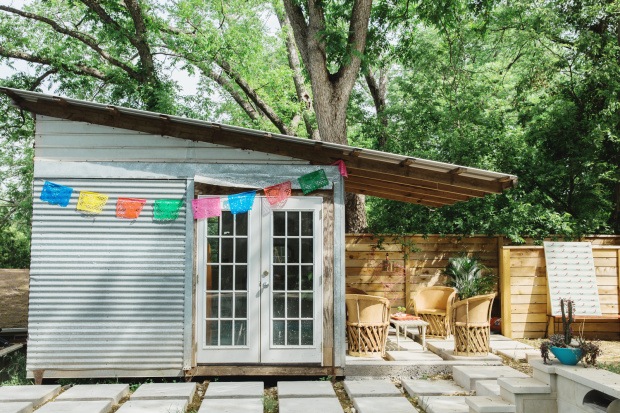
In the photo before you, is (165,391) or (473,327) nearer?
(165,391)

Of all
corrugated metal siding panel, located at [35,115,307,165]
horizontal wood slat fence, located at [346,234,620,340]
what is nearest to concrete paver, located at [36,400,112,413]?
corrugated metal siding panel, located at [35,115,307,165]

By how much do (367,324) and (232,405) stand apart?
2.34 meters

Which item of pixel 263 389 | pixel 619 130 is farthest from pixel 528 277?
pixel 263 389

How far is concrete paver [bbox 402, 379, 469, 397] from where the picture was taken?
237 inches

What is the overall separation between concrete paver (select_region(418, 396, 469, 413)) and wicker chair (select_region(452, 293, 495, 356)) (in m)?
1.62

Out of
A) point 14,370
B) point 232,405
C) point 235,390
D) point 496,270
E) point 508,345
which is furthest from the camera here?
point 496,270

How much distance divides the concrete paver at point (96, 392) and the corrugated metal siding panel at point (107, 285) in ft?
1.11

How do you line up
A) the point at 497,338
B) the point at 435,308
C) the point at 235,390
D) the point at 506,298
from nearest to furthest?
the point at 235,390 < the point at 497,338 < the point at 435,308 < the point at 506,298

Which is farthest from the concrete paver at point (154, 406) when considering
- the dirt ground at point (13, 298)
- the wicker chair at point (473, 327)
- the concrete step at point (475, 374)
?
the dirt ground at point (13, 298)

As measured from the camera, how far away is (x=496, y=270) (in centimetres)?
1061

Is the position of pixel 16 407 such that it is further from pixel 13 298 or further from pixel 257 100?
pixel 257 100

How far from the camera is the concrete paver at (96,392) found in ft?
19.1

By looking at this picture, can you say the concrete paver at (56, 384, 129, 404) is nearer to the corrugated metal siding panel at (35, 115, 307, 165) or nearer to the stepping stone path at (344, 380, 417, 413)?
the stepping stone path at (344, 380, 417, 413)

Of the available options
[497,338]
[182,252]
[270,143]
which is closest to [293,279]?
[182,252]
